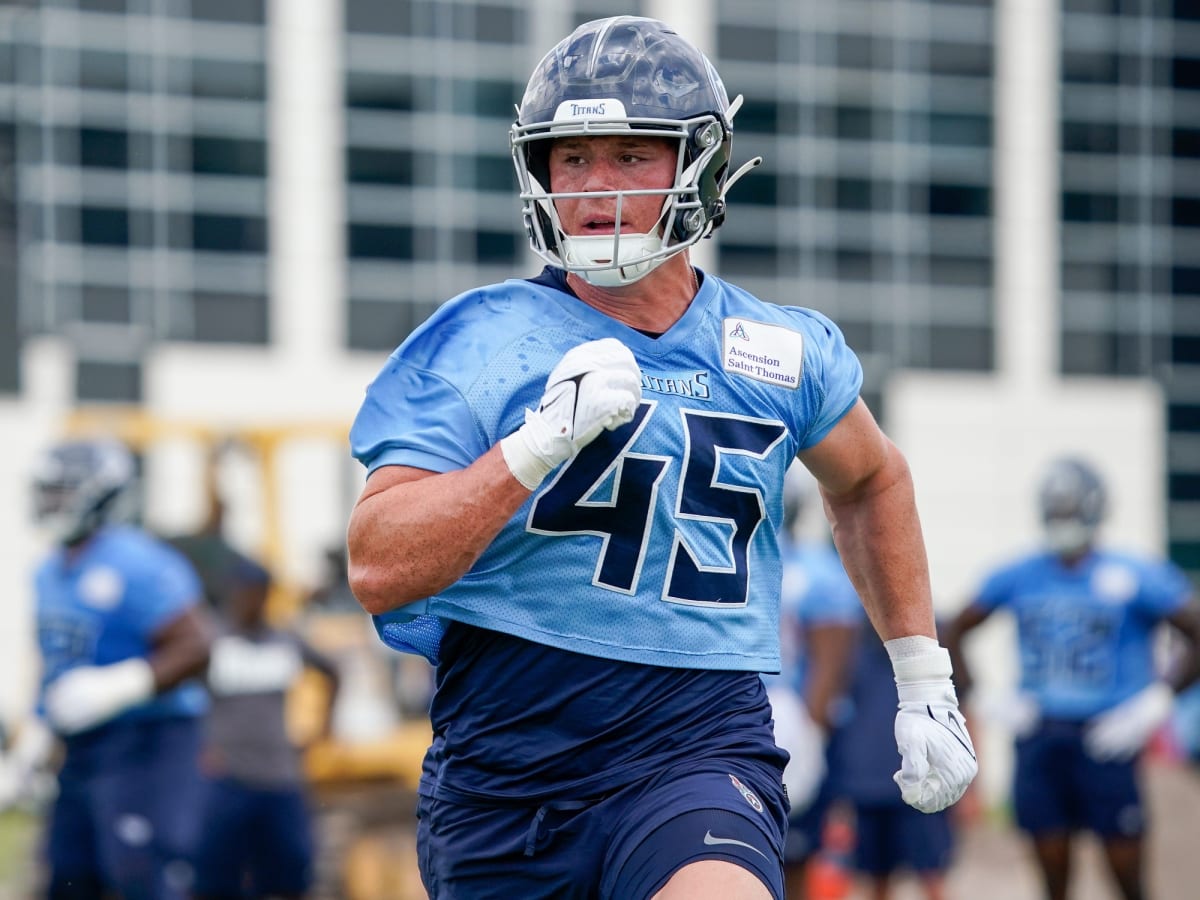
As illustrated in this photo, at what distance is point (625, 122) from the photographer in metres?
3.55

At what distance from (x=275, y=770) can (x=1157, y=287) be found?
61.9ft

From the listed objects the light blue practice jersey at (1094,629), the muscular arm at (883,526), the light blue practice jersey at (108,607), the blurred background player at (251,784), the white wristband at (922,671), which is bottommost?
the blurred background player at (251,784)

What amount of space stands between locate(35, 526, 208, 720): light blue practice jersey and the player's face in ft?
14.8

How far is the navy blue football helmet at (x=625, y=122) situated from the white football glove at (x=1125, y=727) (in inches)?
237

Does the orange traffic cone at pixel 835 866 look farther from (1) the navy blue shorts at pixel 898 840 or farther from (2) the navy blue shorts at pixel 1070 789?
(2) the navy blue shorts at pixel 1070 789

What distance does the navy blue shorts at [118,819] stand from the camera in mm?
7488

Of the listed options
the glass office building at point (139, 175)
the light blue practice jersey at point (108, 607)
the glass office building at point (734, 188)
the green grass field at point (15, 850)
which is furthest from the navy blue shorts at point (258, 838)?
the glass office building at point (139, 175)

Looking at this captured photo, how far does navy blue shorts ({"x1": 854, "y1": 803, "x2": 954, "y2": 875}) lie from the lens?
1034 centimetres

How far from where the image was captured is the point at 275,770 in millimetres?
9781

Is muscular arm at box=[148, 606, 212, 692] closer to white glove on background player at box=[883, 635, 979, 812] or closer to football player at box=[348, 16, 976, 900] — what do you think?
football player at box=[348, 16, 976, 900]

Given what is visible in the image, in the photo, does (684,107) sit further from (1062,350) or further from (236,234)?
(1062,350)

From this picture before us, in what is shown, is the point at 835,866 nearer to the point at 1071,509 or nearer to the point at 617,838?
the point at 1071,509

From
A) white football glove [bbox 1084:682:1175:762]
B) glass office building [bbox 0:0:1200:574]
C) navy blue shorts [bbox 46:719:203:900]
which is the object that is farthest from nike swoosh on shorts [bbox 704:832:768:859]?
glass office building [bbox 0:0:1200:574]

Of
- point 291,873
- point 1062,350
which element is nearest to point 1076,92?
point 1062,350
